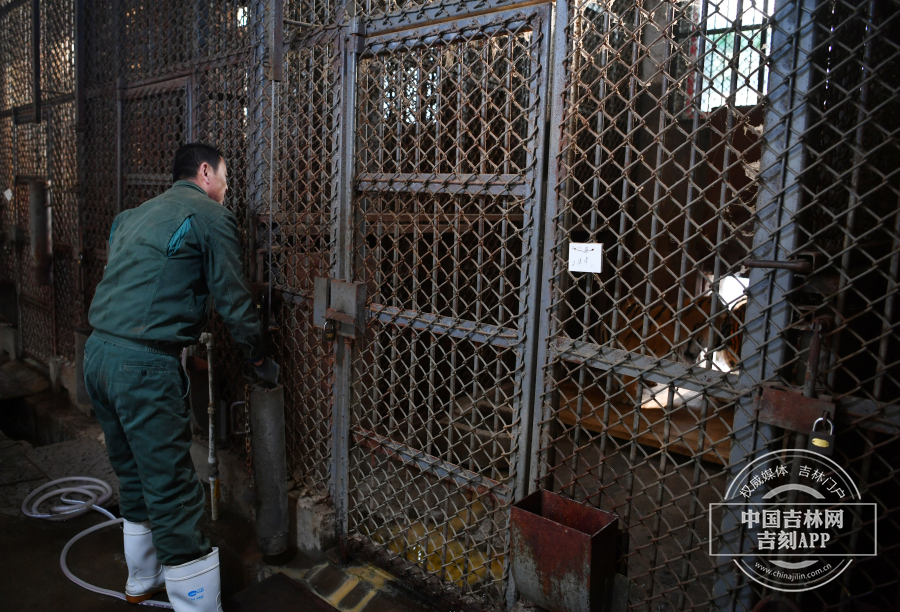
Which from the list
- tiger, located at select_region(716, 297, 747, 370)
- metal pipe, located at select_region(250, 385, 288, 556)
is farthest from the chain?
tiger, located at select_region(716, 297, 747, 370)

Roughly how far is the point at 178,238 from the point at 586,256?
232 cm

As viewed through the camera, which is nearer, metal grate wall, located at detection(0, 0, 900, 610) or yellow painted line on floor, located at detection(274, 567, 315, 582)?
metal grate wall, located at detection(0, 0, 900, 610)

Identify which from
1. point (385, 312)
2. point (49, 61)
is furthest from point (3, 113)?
point (385, 312)

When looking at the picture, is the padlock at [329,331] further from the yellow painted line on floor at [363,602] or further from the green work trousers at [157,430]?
the yellow painted line on floor at [363,602]

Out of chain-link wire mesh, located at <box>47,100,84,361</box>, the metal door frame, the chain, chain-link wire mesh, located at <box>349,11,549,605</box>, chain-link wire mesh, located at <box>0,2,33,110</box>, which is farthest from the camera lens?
chain-link wire mesh, located at <box>0,2,33,110</box>

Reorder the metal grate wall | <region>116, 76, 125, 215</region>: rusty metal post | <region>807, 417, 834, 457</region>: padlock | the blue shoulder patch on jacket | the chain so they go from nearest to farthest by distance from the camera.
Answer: <region>807, 417, 834, 457</region>: padlock → the metal grate wall → the blue shoulder patch on jacket → the chain → <region>116, 76, 125, 215</region>: rusty metal post

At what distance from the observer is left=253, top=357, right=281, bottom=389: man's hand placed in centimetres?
389

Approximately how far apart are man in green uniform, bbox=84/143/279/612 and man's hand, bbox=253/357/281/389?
0.73 feet

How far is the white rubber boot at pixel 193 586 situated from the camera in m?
Answer: 3.30

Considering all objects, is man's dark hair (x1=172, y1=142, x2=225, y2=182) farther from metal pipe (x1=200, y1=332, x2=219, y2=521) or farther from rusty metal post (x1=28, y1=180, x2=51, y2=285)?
rusty metal post (x1=28, y1=180, x2=51, y2=285)

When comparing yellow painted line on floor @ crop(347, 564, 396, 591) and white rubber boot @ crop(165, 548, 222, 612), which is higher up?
white rubber boot @ crop(165, 548, 222, 612)

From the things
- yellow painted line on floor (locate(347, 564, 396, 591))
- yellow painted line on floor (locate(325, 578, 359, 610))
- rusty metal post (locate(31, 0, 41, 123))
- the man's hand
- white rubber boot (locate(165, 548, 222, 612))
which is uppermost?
rusty metal post (locate(31, 0, 41, 123))

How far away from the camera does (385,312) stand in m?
3.68

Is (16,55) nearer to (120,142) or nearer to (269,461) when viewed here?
(120,142)
